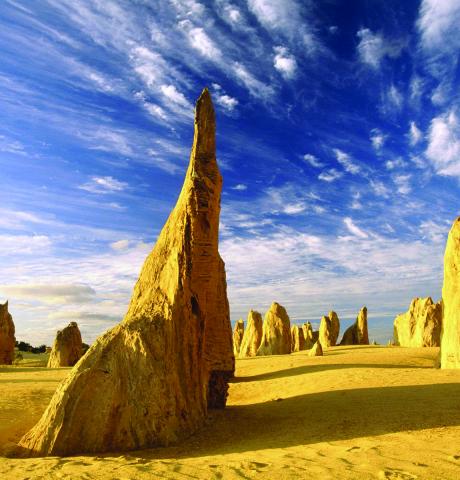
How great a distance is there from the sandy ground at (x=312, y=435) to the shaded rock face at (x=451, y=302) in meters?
1.82

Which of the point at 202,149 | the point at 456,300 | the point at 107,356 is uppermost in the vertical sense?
the point at 202,149

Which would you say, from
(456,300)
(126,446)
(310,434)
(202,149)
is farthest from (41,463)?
(456,300)

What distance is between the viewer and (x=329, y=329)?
4678 cm

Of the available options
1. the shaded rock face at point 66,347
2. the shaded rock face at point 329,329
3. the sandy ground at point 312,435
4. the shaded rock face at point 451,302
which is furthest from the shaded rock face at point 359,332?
the sandy ground at point 312,435

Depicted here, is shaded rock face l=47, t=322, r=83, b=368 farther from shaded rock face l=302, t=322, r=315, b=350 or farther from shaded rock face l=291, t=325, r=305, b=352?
shaded rock face l=302, t=322, r=315, b=350

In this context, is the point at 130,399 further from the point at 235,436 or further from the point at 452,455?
the point at 452,455

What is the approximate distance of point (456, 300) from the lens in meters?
16.7

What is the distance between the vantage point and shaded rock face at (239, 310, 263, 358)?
39541mm

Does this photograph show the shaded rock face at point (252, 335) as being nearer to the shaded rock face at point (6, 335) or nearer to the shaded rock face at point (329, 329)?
the shaded rock face at point (329, 329)

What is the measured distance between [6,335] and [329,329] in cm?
3268

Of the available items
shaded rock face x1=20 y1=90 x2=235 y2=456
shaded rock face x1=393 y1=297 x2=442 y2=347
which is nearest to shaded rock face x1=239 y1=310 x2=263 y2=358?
shaded rock face x1=393 y1=297 x2=442 y2=347

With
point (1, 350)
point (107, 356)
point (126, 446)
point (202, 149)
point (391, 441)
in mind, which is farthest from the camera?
point (1, 350)

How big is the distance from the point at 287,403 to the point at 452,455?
642cm

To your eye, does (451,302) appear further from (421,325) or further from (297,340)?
(297,340)
